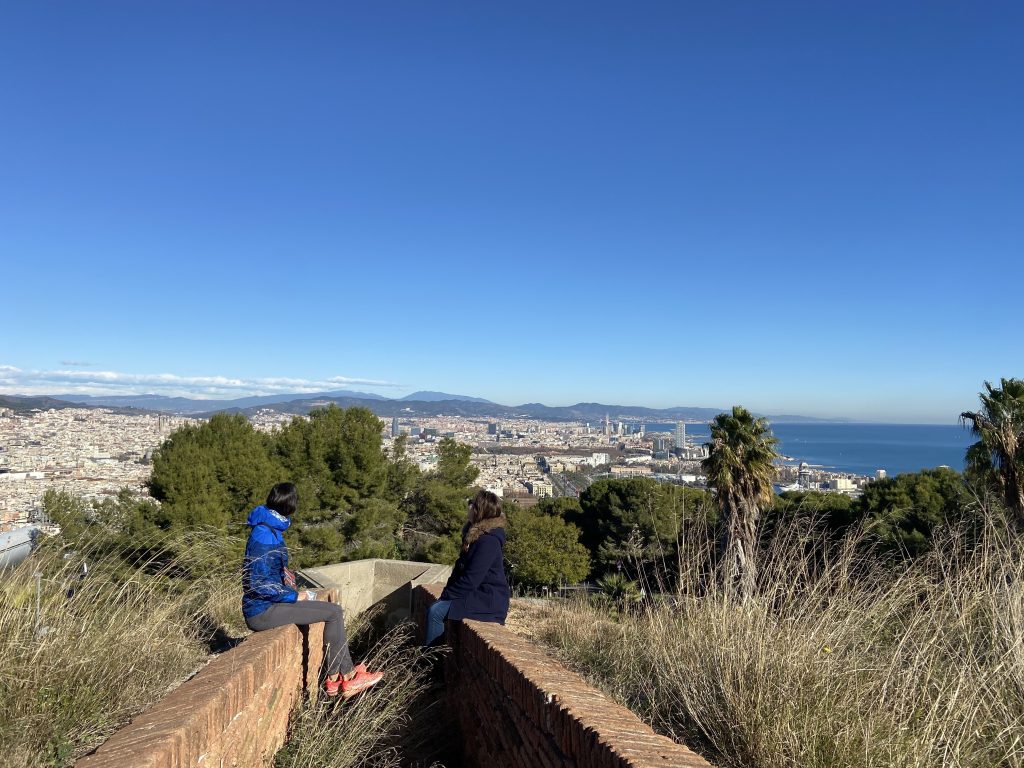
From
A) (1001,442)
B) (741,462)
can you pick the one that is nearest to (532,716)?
(1001,442)

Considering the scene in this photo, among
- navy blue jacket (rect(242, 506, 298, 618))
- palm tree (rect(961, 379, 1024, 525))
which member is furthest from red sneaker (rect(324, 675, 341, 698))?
palm tree (rect(961, 379, 1024, 525))

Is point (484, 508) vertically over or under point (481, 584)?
over

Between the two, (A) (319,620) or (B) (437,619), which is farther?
(B) (437,619)

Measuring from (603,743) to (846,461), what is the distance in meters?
68.2

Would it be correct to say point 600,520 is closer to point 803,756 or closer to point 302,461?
point 302,461

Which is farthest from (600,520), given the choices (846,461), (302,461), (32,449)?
(846,461)

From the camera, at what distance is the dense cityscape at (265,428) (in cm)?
1208

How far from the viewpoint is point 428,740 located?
4324 millimetres

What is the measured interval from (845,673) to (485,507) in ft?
8.98

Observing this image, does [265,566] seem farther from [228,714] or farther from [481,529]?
[228,714]

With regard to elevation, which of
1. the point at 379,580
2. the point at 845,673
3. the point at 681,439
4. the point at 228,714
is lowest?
the point at 379,580

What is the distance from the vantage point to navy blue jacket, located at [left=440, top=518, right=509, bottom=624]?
4.87 m

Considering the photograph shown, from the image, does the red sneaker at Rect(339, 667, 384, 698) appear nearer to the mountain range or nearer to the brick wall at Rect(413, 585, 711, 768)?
the brick wall at Rect(413, 585, 711, 768)

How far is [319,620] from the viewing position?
438 centimetres
